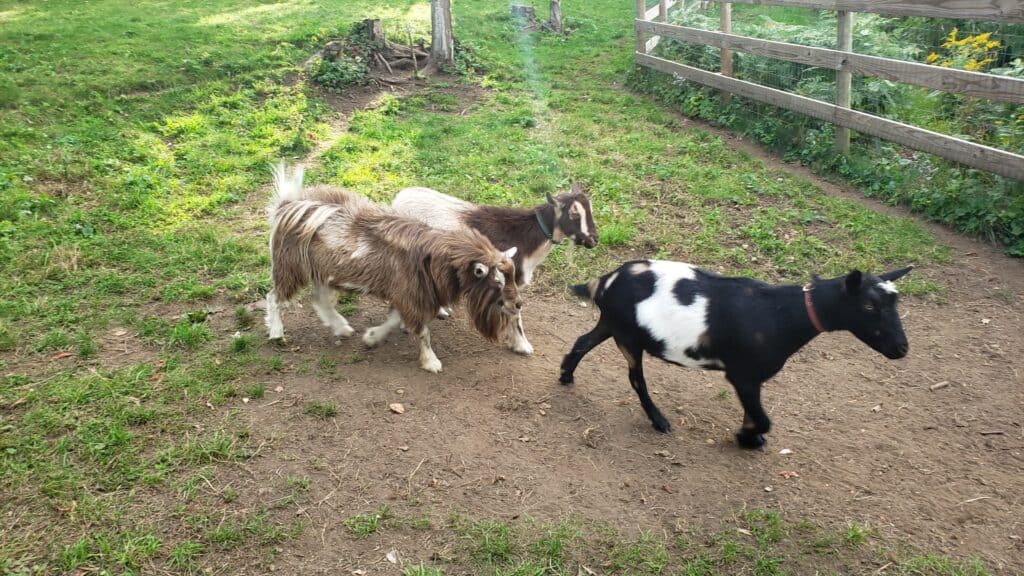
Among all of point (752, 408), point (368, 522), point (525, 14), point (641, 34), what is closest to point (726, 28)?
point (641, 34)

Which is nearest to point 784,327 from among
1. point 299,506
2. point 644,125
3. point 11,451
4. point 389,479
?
point 389,479

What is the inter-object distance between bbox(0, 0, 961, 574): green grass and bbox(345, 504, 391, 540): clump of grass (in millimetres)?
17

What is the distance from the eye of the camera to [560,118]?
11.6 m

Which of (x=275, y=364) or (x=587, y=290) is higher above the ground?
(x=587, y=290)

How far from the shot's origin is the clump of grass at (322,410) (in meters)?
4.98

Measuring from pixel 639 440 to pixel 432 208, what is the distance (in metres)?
2.86

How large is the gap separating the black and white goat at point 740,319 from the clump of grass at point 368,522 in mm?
1979

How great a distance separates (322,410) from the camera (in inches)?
197

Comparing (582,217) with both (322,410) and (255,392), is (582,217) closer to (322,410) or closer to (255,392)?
(322,410)

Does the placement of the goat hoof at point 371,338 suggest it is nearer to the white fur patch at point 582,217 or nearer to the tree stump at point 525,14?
the white fur patch at point 582,217

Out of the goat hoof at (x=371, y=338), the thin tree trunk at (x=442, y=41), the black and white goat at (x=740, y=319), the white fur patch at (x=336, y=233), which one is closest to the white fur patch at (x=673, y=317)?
the black and white goat at (x=740, y=319)

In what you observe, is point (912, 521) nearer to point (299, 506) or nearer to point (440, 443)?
point (440, 443)

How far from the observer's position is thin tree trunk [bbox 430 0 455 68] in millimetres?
13133

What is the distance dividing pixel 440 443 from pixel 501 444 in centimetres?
42
